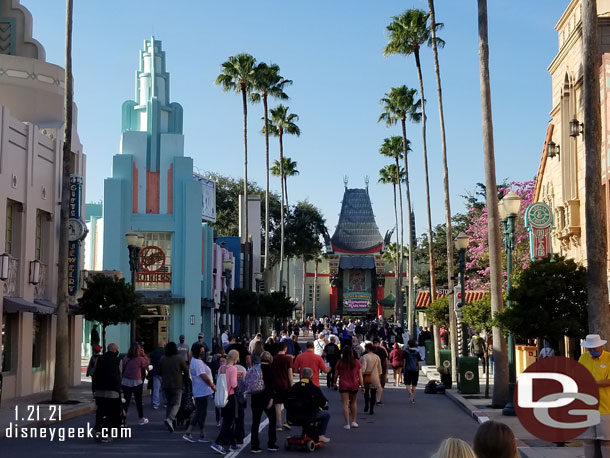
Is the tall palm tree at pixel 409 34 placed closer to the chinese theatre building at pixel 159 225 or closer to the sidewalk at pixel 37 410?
the chinese theatre building at pixel 159 225

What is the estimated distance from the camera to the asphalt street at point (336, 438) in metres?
14.8

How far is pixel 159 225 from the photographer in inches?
1790

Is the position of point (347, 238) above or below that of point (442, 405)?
above

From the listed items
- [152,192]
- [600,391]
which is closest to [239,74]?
[152,192]

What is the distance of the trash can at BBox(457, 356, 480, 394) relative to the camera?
2600 cm

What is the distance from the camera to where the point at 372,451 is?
15055 mm

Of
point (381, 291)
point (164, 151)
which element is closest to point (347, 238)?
point (381, 291)

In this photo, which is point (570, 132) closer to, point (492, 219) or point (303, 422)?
point (492, 219)

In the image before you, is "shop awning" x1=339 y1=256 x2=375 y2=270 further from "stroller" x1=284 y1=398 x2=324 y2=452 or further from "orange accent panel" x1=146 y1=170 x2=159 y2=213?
"stroller" x1=284 y1=398 x2=324 y2=452

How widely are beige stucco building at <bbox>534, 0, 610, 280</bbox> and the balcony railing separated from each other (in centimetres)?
1598

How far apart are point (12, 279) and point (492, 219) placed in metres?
13.3

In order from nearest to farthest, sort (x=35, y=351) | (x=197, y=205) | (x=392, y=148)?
(x=35, y=351) → (x=197, y=205) → (x=392, y=148)

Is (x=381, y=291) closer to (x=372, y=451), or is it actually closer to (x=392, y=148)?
(x=392, y=148)

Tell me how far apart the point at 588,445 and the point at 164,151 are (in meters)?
36.3
